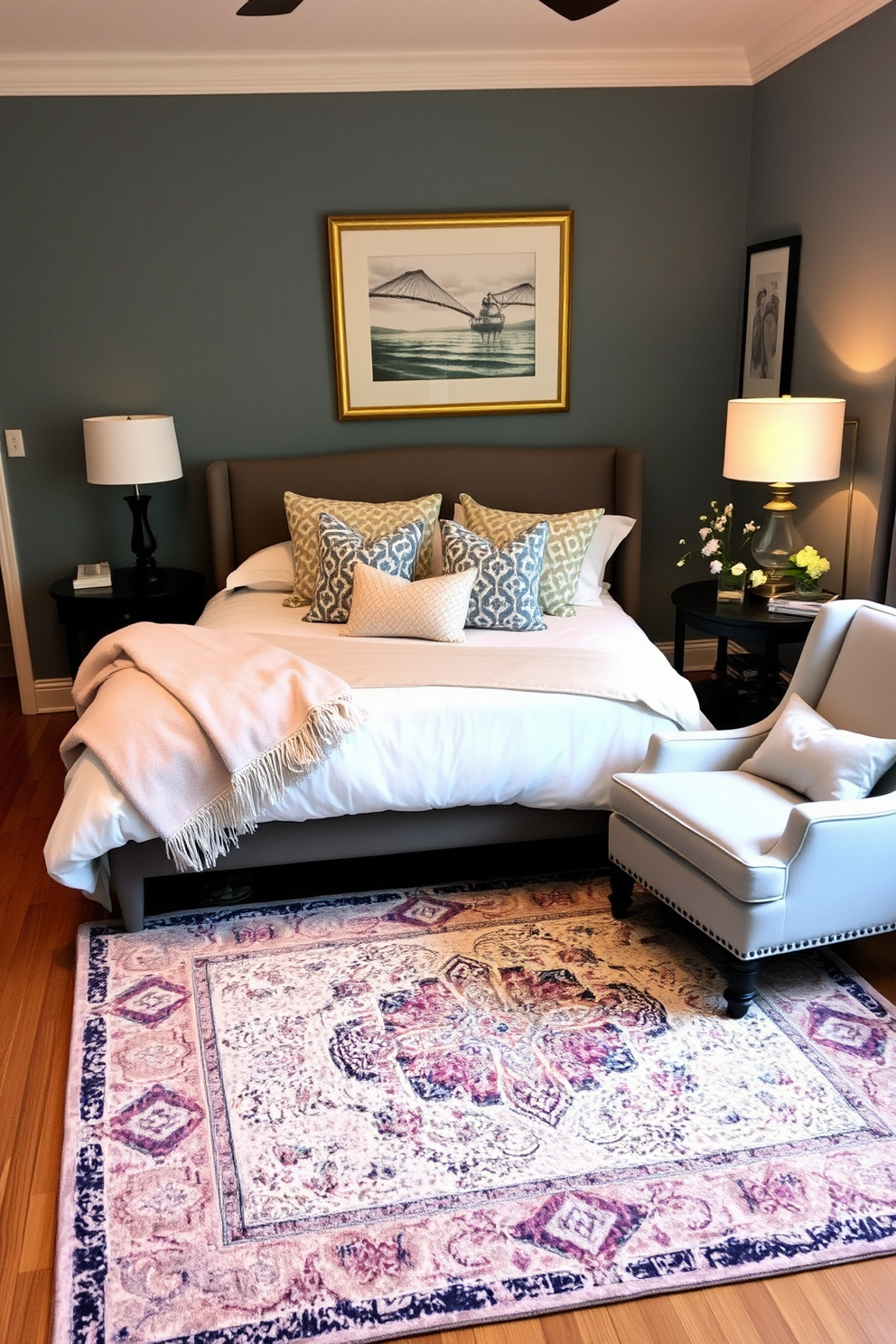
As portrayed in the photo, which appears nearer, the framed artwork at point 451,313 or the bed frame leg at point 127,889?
the bed frame leg at point 127,889

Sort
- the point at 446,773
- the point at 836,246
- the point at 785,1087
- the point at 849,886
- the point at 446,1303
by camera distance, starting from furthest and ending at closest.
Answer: the point at 836,246
the point at 446,773
the point at 849,886
the point at 785,1087
the point at 446,1303

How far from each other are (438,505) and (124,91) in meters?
2.07

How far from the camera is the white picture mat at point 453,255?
4684 millimetres

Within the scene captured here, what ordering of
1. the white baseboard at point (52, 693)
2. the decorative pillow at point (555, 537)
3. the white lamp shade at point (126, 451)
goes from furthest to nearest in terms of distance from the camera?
the white baseboard at point (52, 693) → the white lamp shade at point (126, 451) → the decorative pillow at point (555, 537)

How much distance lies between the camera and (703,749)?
10.3 feet

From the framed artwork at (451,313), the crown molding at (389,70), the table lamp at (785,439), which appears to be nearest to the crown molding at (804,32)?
the crown molding at (389,70)

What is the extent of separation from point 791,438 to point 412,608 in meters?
1.43

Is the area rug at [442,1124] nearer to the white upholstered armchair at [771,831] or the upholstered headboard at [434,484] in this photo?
the white upholstered armchair at [771,831]

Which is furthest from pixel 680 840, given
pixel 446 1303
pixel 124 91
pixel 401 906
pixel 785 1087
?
pixel 124 91

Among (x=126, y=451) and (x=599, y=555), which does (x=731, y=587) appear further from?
(x=126, y=451)

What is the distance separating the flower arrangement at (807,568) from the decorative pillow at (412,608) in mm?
1221

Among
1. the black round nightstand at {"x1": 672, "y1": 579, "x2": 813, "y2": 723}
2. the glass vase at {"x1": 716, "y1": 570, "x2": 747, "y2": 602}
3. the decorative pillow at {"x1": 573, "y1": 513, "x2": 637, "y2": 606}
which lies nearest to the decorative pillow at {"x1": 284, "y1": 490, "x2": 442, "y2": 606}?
the decorative pillow at {"x1": 573, "y1": 513, "x2": 637, "y2": 606}

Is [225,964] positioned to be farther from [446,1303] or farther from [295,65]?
[295,65]

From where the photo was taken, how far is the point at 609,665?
3.44 meters
